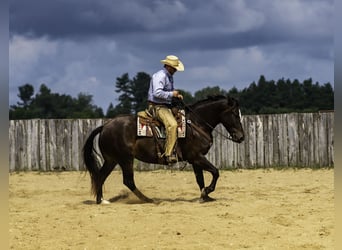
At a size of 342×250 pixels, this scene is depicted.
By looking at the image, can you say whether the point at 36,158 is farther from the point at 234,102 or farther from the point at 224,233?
the point at 224,233

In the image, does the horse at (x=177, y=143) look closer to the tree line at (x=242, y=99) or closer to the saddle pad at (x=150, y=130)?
the saddle pad at (x=150, y=130)

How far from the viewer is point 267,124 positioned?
18.1 metres

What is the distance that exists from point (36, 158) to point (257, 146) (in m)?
7.03

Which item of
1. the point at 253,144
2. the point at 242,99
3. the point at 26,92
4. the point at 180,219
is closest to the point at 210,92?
the point at 253,144

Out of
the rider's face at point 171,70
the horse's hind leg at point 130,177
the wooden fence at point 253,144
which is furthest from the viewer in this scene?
the wooden fence at point 253,144

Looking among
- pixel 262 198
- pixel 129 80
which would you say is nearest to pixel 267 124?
pixel 262 198

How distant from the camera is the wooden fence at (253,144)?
1792 cm

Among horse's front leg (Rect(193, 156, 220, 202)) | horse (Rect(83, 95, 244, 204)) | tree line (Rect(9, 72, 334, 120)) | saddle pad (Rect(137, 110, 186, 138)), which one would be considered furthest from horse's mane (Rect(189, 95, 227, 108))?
tree line (Rect(9, 72, 334, 120))

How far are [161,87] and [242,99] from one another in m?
64.5

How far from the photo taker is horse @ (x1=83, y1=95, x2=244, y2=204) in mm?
9984

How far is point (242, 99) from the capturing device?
241 ft

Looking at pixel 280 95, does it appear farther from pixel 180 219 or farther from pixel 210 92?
pixel 180 219

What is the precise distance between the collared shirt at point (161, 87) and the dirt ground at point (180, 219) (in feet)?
5.77

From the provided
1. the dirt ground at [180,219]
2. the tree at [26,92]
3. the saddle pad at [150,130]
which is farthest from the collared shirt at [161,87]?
the tree at [26,92]
